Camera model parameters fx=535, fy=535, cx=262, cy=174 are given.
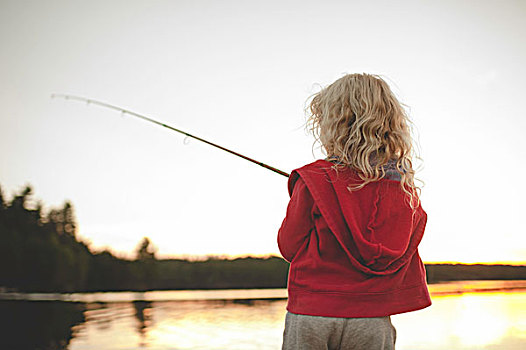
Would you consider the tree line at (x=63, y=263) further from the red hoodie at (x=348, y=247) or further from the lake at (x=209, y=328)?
the red hoodie at (x=348, y=247)

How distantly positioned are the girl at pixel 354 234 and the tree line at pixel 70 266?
32.0 feet

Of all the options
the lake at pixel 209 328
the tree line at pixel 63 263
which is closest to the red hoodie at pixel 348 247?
the lake at pixel 209 328

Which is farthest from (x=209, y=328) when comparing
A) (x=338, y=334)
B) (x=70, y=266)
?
(x=70, y=266)

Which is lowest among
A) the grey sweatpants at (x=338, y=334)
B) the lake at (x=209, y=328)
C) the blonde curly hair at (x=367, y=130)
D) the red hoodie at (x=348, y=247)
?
the lake at (x=209, y=328)

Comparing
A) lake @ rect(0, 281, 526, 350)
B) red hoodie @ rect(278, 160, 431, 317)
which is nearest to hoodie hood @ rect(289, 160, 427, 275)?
red hoodie @ rect(278, 160, 431, 317)

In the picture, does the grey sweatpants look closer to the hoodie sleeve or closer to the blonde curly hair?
the hoodie sleeve

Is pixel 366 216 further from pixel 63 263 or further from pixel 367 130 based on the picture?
pixel 63 263

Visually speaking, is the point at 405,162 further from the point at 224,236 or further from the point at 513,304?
the point at 224,236

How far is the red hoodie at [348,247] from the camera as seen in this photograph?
1324 mm

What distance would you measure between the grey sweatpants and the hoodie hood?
0.13 m

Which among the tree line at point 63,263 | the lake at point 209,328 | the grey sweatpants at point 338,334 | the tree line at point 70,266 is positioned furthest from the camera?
the tree line at point 63,263

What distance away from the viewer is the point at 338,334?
1.32m

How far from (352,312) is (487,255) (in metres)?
8.03

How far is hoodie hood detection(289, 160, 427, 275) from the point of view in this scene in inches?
52.2
